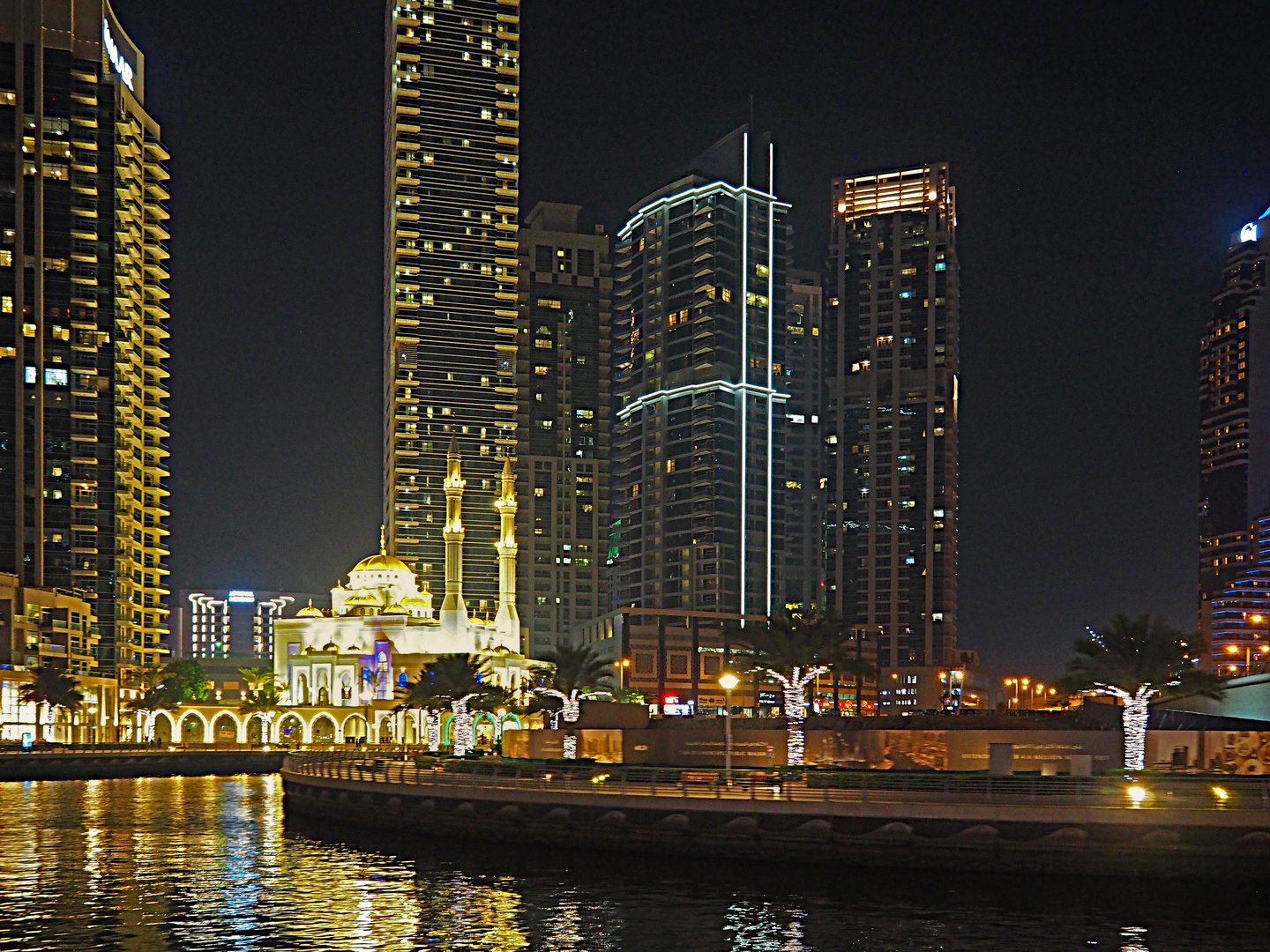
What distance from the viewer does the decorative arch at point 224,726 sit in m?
161

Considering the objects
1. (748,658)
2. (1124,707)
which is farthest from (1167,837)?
(748,658)

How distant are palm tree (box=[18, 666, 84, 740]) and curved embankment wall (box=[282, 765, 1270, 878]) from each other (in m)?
84.5

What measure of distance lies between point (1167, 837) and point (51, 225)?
147 meters

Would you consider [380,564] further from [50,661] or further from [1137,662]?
[1137,662]

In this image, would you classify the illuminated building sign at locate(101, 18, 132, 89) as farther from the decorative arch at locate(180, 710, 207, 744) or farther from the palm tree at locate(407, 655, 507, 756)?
the palm tree at locate(407, 655, 507, 756)

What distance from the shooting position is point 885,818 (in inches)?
1925

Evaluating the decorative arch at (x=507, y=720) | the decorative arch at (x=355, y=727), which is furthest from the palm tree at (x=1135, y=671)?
the decorative arch at (x=355, y=727)

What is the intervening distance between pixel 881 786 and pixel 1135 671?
17743mm

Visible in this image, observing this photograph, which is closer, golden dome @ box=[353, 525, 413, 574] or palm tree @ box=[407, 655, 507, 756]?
palm tree @ box=[407, 655, 507, 756]

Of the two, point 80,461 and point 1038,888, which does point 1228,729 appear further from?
point 80,461

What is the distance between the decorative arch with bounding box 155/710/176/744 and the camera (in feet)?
522

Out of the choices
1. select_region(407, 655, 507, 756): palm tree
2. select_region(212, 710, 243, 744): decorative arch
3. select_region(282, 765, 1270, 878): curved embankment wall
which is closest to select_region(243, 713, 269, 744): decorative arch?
select_region(212, 710, 243, 744): decorative arch

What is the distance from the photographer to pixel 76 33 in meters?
165

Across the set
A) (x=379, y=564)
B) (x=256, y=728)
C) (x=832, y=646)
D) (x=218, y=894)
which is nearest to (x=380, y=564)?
(x=379, y=564)
